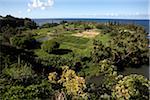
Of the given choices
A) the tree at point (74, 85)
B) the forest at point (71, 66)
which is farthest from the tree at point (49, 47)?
the tree at point (74, 85)

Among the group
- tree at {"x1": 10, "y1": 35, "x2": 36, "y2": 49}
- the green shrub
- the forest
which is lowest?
the green shrub

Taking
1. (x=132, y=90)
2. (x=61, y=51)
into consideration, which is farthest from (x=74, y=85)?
(x=61, y=51)

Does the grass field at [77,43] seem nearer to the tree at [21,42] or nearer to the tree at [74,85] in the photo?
the tree at [21,42]

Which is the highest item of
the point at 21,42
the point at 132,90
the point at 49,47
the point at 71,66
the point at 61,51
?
the point at 21,42

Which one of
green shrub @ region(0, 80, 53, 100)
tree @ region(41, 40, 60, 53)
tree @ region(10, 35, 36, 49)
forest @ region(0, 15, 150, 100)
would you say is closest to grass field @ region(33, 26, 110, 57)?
forest @ region(0, 15, 150, 100)

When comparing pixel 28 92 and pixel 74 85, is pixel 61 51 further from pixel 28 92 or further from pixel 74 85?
pixel 74 85

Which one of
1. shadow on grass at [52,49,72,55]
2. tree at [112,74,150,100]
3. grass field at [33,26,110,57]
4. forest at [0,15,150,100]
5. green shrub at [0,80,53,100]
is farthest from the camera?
grass field at [33,26,110,57]

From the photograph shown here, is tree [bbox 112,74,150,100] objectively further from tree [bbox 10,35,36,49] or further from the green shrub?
tree [bbox 10,35,36,49]

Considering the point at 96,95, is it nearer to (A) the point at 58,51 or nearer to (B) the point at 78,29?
(A) the point at 58,51
